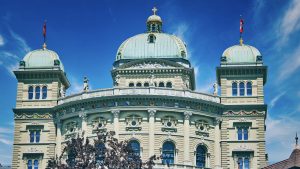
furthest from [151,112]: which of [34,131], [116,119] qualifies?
[34,131]

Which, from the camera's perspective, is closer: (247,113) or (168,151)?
(168,151)

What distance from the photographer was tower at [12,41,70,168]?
361 ft

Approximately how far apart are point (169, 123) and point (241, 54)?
16.7m

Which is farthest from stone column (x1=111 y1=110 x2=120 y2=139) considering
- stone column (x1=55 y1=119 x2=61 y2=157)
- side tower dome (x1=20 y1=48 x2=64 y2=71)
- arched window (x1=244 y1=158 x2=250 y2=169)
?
arched window (x1=244 y1=158 x2=250 y2=169)

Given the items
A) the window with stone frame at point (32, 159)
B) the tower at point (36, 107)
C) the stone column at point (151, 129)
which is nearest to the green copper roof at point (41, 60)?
the tower at point (36, 107)

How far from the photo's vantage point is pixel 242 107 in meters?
109

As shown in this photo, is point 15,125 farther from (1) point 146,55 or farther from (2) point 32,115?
(1) point 146,55

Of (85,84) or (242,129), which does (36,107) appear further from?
(242,129)

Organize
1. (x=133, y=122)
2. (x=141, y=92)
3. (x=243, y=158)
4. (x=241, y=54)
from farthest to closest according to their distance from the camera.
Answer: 1. (x=241, y=54)
2. (x=243, y=158)
3. (x=141, y=92)
4. (x=133, y=122)

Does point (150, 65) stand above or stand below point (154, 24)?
below

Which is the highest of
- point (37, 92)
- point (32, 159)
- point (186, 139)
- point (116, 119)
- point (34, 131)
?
point (37, 92)

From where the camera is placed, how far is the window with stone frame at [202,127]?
106625 mm

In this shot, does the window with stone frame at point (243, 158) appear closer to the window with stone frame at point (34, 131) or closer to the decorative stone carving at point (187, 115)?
the decorative stone carving at point (187, 115)

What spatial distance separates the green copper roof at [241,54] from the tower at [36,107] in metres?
25.1
